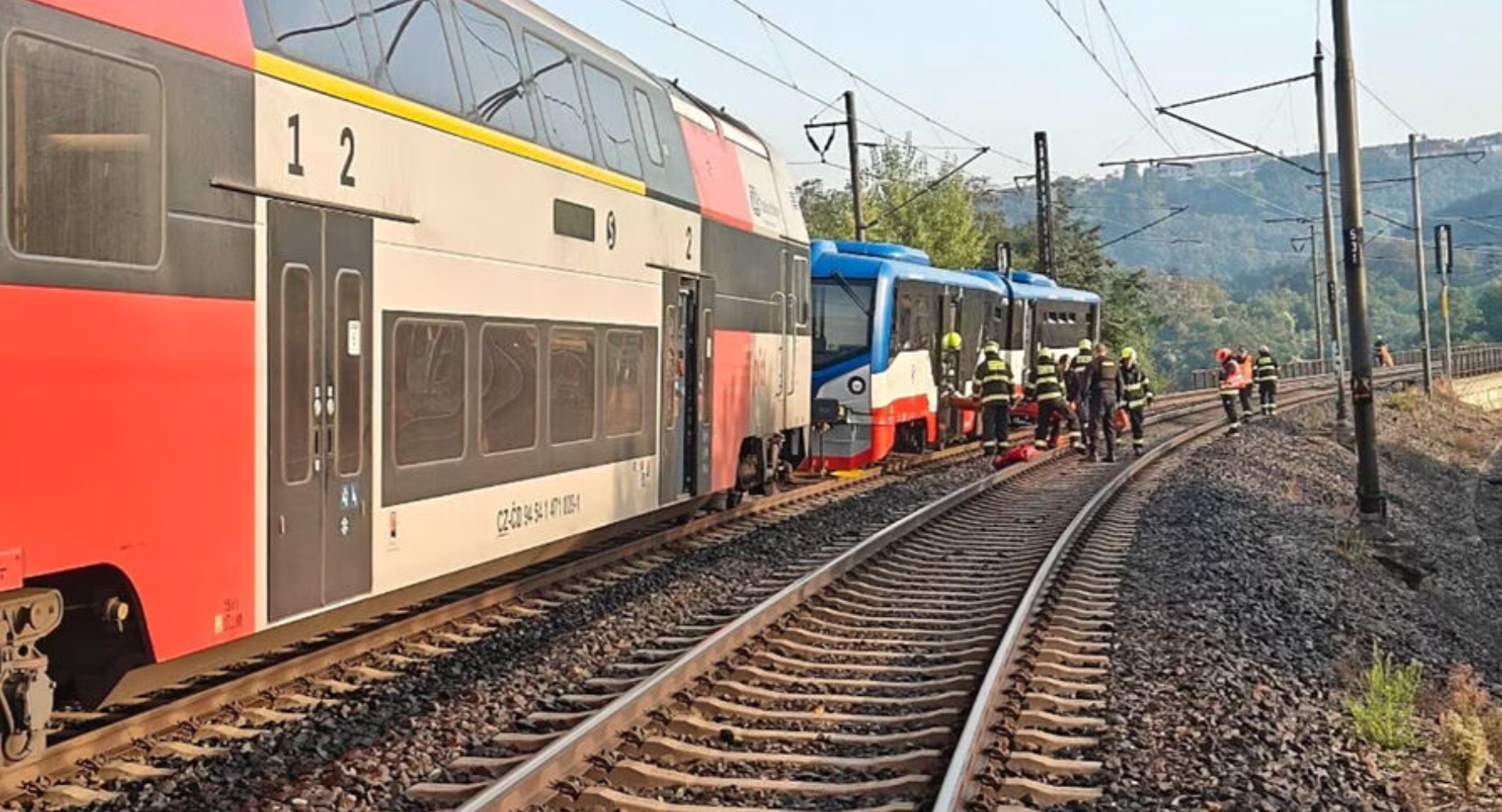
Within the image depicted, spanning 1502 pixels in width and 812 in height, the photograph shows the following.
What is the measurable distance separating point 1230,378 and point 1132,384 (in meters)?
6.20

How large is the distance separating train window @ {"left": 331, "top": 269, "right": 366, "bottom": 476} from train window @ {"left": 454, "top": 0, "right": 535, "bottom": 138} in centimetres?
191

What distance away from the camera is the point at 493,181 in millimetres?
9219

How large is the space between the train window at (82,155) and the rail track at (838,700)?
252 centimetres

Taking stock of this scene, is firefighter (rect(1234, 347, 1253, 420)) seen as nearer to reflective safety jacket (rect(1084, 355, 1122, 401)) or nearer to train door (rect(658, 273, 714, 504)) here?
reflective safety jacket (rect(1084, 355, 1122, 401))

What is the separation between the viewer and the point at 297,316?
7.13m

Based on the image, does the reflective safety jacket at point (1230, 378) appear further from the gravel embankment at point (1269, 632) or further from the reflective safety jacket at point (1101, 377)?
the reflective safety jacket at point (1101, 377)

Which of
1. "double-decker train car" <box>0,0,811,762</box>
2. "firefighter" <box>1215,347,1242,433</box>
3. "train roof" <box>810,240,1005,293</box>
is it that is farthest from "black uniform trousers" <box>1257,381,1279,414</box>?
"double-decker train car" <box>0,0,811,762</box>

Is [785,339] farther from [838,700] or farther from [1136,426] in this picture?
[1136,426]

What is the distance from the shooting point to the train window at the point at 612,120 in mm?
11031

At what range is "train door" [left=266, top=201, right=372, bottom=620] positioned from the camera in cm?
698

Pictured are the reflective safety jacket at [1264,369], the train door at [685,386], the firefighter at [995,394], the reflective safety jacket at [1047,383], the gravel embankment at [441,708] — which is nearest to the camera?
the gravel embankment at [441,708]

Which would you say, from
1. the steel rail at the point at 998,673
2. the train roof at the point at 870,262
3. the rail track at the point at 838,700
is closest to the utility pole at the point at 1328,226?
the train roof at the point at 870,262

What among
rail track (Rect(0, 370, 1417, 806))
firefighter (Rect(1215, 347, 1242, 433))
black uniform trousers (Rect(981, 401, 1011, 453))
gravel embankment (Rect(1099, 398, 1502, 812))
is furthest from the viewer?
firefighter (Rect(1215, 347, 1242, 433))

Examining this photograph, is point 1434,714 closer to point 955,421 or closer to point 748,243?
point 748,243
